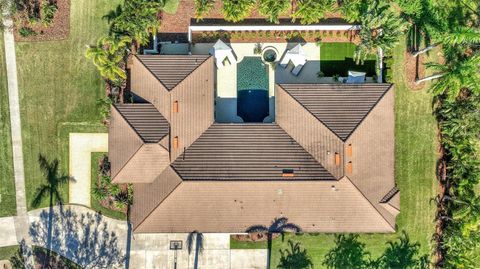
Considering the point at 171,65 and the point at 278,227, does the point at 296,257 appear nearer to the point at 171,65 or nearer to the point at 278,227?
the point at 278,227

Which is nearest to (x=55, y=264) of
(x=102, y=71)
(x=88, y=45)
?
(x=102, y=71)

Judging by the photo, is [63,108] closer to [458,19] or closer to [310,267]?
[310,267]

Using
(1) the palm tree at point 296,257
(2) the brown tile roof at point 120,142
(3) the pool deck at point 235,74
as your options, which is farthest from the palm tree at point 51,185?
(1) the palm tree at point 296,257

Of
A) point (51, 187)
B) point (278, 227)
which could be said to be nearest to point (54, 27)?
point (51, 187)

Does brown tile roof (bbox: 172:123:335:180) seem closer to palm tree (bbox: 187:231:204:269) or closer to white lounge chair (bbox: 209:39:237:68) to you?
white lounge chair (bbox: 209:39:237:68)

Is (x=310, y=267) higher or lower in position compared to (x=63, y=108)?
lower
